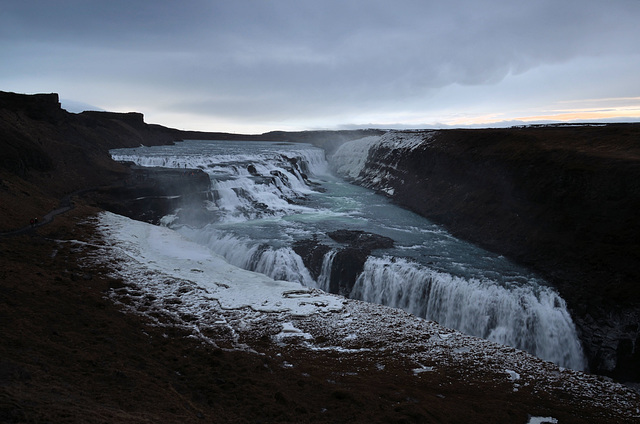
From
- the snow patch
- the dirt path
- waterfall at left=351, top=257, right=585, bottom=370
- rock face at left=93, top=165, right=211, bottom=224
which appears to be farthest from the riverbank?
rock face at left=93, top=165, right=211, bottom=224

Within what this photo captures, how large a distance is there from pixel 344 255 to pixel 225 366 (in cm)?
1032

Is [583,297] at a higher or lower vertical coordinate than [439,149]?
lower

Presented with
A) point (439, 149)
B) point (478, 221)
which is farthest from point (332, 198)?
point (478, 221)

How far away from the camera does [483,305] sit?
14.7m

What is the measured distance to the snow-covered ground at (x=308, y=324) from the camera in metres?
9.84

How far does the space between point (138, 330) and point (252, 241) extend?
36.4ft

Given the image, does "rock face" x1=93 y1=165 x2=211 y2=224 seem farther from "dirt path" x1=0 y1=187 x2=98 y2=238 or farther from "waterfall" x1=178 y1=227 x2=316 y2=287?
"waterfall" x1=178 y1=227 x2=316 y2=287

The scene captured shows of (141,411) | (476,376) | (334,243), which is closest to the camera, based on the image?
(141,411)

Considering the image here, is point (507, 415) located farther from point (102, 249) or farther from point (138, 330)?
point (102, 249)

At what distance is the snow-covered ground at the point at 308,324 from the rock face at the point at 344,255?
2838mm

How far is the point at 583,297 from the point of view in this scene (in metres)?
14.8

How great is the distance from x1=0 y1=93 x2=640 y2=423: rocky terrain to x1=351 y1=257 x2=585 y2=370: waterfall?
8.36 ft

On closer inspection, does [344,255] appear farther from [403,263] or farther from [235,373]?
[235,373]

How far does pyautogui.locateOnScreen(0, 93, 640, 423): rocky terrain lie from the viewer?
668 centimetres
